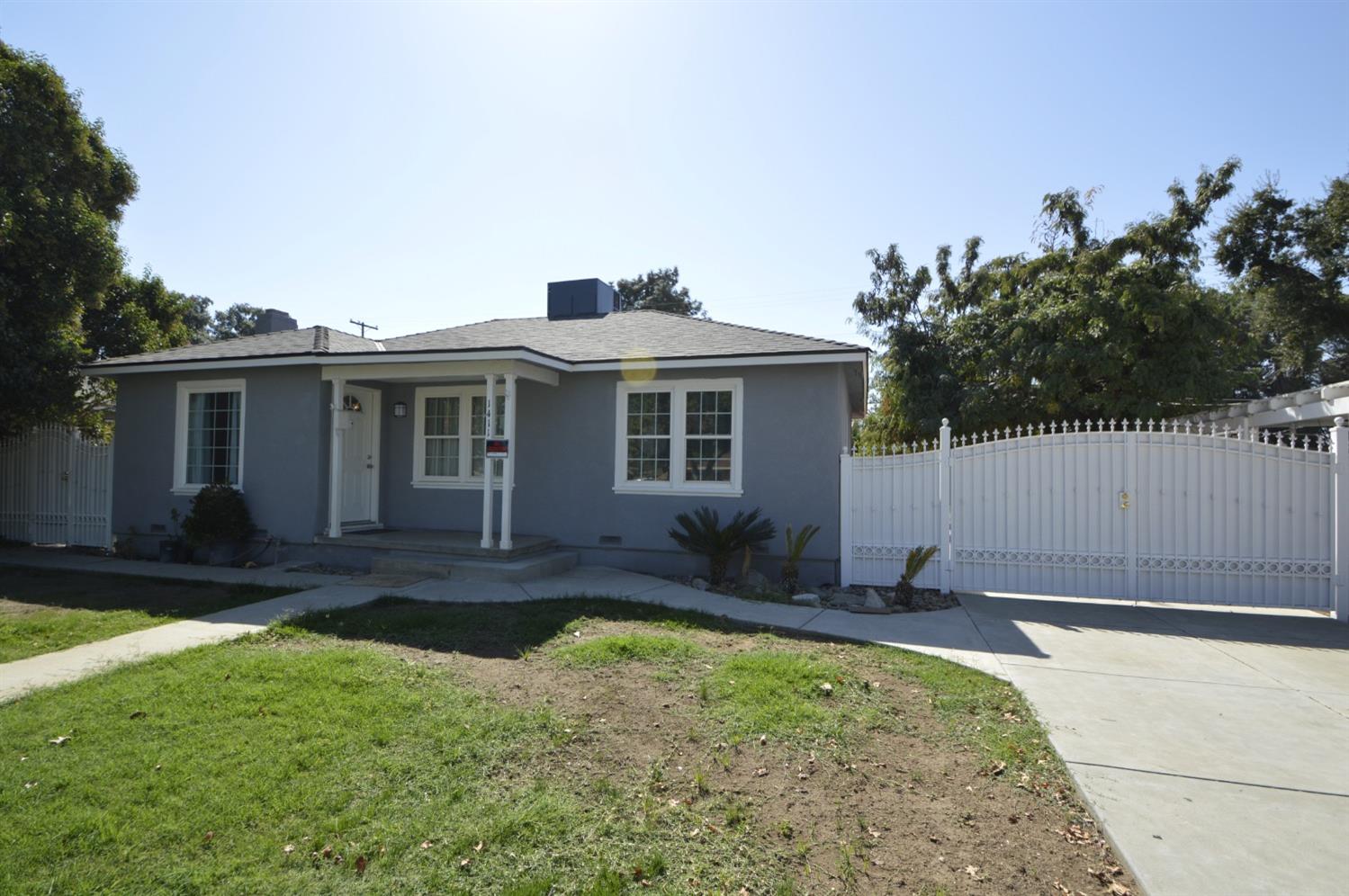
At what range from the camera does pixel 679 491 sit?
1016 cm

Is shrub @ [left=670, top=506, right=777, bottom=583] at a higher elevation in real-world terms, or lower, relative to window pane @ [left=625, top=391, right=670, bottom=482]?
lower

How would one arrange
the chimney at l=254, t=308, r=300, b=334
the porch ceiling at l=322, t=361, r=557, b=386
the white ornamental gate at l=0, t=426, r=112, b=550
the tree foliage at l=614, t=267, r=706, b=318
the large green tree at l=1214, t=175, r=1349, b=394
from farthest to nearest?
the tree foliage at l=614, t=267, r=706, b=318, the large green tree at l=1214, t=175, r=1349, b=394, the chimney at l=254, t=308, r=300, b=334, the white ornamental gate at l=0, t=426, r=112, b=550, the porch ceiling at l=322, t=361, r=557, b=386

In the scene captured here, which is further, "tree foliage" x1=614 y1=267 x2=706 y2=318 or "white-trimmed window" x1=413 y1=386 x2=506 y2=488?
"tree foliage" x1=614 y1=267 x2=706 y2=318

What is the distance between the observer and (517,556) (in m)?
9.68

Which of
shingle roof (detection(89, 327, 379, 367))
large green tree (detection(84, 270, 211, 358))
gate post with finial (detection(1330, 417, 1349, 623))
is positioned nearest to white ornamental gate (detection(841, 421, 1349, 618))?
gate post with finial (detection(1330, 417, 1349, 623))

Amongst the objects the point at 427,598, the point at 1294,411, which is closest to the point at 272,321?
the point at 427,598

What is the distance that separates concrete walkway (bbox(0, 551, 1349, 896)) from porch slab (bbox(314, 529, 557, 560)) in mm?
692

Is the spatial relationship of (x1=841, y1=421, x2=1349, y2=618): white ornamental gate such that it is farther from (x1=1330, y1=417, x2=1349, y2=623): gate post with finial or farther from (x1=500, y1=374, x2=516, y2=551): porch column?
(x1=500, y1=374, x2=516, y2=551): porch column

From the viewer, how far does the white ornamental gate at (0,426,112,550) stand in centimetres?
1213

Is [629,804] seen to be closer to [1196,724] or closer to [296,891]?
[296,891]

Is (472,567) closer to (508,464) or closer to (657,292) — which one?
(508,464)

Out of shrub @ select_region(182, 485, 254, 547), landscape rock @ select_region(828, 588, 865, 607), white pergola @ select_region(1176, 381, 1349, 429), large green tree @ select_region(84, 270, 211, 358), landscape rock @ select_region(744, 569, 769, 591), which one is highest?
large green tree @ select_region(84, 270, 211, 358)

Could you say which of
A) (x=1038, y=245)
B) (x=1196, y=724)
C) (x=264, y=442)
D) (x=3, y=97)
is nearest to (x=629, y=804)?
(x=1196, y=724)

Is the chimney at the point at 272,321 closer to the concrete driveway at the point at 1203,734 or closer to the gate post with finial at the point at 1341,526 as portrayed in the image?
the concrete driveway at the point at 1203,734
